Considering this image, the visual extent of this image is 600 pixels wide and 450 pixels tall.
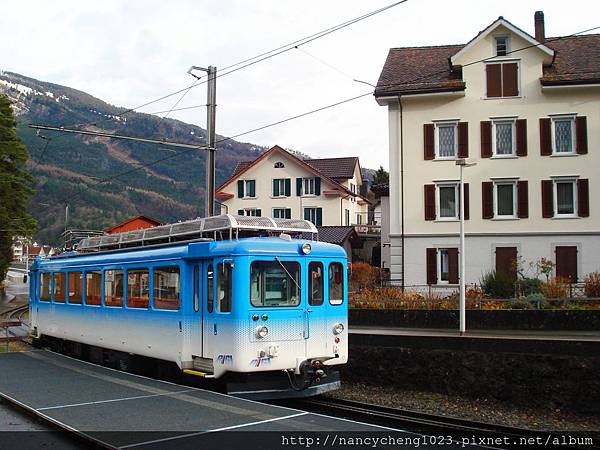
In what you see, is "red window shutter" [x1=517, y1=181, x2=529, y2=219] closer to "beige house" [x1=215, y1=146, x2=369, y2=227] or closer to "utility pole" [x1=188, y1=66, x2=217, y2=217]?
"utility pole" [x1=188, y1=66, x2=217, y2=217]

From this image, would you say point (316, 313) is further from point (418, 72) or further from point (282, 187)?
point (282, 187)

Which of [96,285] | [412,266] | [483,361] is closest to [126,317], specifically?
[96,285]

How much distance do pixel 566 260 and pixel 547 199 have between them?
290 cm

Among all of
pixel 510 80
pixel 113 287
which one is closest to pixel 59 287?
pixel 113 287

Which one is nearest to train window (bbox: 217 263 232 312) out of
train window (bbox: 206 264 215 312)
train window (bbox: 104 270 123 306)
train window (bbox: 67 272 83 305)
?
train window (bbox: 206 264 215 312)

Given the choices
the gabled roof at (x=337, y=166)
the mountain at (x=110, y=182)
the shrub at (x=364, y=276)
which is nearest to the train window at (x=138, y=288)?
the shrub at (x=364, y=276)

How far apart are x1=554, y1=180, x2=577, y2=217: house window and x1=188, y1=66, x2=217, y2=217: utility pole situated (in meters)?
18.7

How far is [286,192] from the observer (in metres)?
55.2

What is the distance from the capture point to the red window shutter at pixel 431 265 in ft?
103

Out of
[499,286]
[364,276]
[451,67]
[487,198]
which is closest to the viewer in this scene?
[499,286]

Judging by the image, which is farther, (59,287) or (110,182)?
(110,182)

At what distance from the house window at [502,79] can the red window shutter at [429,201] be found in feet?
16.9

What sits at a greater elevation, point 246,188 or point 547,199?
point 246,188

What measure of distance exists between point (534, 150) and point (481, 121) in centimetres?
277
